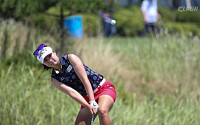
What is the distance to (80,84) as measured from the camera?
413 cm

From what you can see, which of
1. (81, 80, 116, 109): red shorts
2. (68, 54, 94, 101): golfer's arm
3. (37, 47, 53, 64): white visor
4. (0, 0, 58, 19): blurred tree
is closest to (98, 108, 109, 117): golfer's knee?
(68, 54, 94, 101): golfer's arm

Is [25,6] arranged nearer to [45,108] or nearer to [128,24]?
[45,108]

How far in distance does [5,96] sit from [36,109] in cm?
57

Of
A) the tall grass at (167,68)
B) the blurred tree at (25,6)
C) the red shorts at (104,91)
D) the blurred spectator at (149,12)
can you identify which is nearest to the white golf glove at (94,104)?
the red shorts at (104,91)

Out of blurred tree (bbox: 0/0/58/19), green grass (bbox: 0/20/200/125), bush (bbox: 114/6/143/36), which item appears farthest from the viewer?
bush (bbox: 114/6/143/36)

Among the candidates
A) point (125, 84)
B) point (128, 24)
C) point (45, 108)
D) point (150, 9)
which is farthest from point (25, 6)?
point (128, 24)

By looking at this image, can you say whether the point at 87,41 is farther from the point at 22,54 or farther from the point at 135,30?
the point at 135,30

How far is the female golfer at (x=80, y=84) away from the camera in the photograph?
12.8ft

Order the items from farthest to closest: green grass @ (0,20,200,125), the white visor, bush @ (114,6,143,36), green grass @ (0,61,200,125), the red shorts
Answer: bush @ (114,6,143,36)
green grass @ (0,20,200,125)
green grass @ (0,61,200,125)
the red shorts
the white visor

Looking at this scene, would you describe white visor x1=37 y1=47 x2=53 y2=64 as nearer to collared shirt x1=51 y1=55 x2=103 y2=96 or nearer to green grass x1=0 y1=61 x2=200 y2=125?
collared shirt x1=51 y1=55 x2=103 y2=96

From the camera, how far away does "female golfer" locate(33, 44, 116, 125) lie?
3.90 meters

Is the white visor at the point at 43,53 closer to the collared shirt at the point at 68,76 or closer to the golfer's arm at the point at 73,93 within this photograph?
the collared shirt at the point at 68,76

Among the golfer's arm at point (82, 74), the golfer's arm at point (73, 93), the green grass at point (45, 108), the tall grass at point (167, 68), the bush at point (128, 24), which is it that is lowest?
the bush at point (128, 24)

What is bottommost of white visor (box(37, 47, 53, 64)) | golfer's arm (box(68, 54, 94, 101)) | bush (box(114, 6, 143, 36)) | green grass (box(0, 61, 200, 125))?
bush (box(114, 6, 143, 36))
